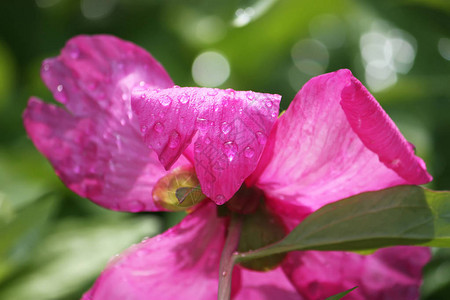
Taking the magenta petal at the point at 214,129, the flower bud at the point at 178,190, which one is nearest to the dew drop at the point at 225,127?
the magenta petal at the point at 214,129

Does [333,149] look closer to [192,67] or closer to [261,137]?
[261,137]

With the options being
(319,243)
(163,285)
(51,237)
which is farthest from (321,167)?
(51,237)

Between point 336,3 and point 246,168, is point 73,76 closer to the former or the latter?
point 246,168

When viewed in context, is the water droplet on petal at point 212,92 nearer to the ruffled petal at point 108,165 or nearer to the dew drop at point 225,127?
the dew drop at point 225,127

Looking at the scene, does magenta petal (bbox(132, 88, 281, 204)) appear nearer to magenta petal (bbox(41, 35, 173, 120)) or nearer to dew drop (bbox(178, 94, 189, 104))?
dew drop (bbox(178, 94, 189, 104))

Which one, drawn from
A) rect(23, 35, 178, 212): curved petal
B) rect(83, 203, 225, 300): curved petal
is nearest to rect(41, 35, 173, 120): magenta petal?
rect(23, 35, 178, 212): curved petal

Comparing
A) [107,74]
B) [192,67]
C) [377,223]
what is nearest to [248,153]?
[377,223]
